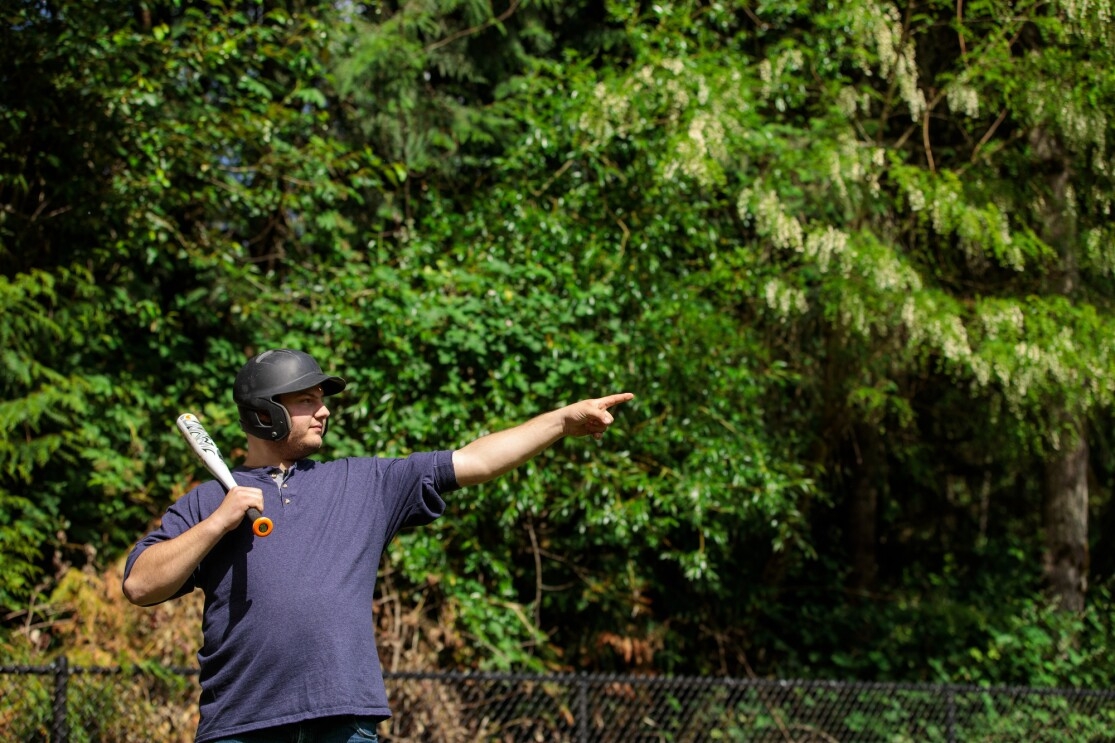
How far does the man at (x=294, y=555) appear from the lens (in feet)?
8.65

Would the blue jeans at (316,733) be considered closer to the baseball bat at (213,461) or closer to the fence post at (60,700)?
the baseball bat at (213,461)

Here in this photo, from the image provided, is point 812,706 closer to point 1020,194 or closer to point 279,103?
point 1020,194

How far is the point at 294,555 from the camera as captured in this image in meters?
2.75

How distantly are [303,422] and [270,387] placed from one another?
0.14 metres

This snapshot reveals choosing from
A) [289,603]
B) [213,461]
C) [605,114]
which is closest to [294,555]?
[289,603]

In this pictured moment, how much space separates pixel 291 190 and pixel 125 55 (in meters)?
1.47

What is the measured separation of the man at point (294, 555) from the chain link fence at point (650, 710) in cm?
284

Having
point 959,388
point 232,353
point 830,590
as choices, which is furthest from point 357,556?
point 830,590

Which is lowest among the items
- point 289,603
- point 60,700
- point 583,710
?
point 583,710

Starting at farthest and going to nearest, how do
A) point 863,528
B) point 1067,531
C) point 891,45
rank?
point 863,528 → point 1067,531 → point 891,45

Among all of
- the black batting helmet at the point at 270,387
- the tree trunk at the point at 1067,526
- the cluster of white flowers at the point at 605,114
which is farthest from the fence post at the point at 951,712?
the black batting helmet at the point at 270,387

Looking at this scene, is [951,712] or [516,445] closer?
[516,445]

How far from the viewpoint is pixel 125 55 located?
6.79m

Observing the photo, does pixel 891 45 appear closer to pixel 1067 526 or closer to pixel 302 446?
pixel 1067 526
